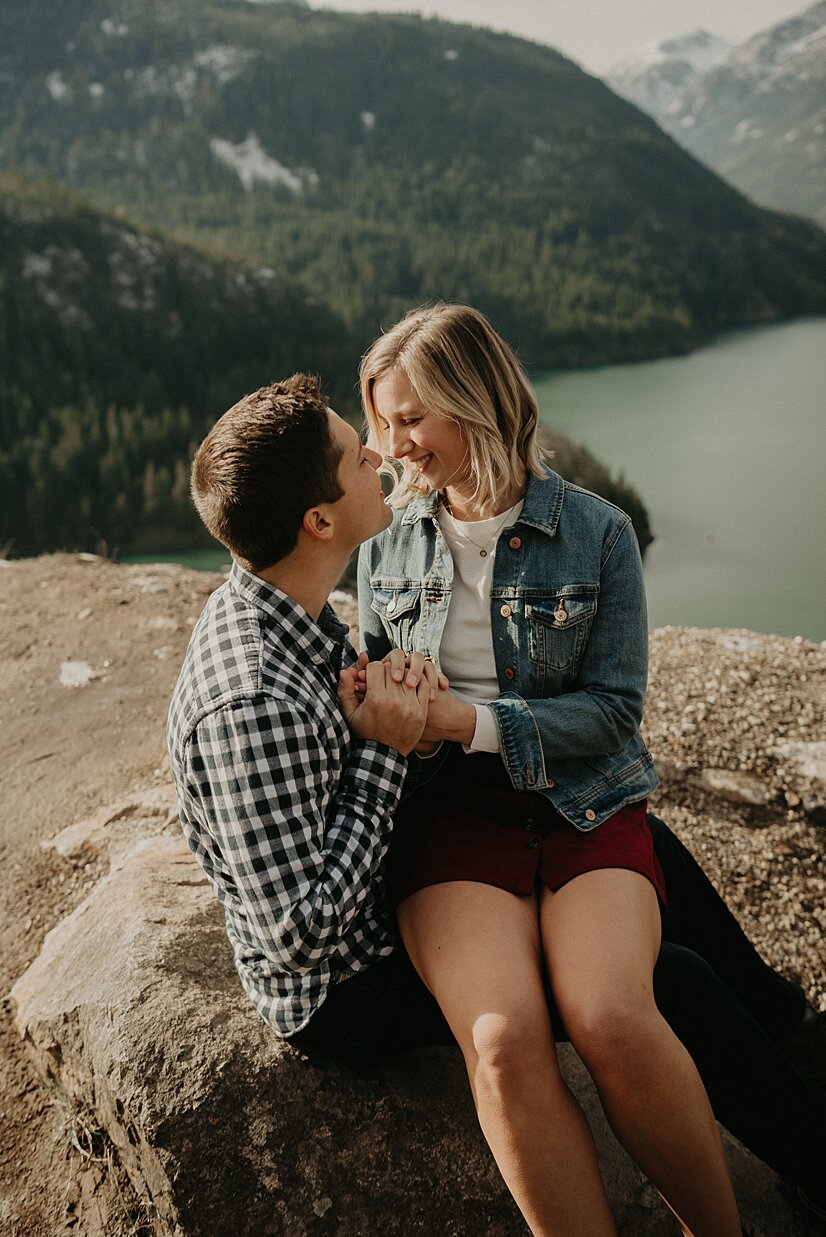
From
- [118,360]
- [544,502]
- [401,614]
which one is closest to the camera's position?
[544,502]

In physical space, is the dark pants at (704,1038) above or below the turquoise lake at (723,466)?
above

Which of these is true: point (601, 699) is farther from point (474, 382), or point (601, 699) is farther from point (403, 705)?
point (474, 382)

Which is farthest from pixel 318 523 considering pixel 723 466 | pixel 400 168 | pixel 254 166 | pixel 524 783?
pixel 254 166

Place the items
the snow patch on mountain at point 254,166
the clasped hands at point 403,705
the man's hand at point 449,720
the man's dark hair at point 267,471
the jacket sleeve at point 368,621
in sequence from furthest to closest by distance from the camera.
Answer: the snow patch on mountain at point 254,166
the jacket sleeve at point 368,621
the man's hand at point 449,720
the clasped hands at point 403,705
the man's dark hair at point 267,471

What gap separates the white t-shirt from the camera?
2545 millimetres

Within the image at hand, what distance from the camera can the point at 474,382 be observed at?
245 centimetres

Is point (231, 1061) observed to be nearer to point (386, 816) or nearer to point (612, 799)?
point (386, 816)

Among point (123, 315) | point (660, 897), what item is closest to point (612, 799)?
point (660, 897)

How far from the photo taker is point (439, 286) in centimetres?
8650

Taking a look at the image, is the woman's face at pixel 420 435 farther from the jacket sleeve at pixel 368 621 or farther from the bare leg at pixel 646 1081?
the bare leg at pixel 646 1081

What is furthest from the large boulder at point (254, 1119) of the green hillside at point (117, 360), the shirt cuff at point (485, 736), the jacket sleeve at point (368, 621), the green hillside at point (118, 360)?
the green hillside at point (117, 360)

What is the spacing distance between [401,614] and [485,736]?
1.78ft

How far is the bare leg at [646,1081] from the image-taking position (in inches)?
72.0

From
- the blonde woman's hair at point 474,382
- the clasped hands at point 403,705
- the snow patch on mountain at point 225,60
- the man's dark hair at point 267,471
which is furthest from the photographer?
the snow patch on mountain at point 225,60
